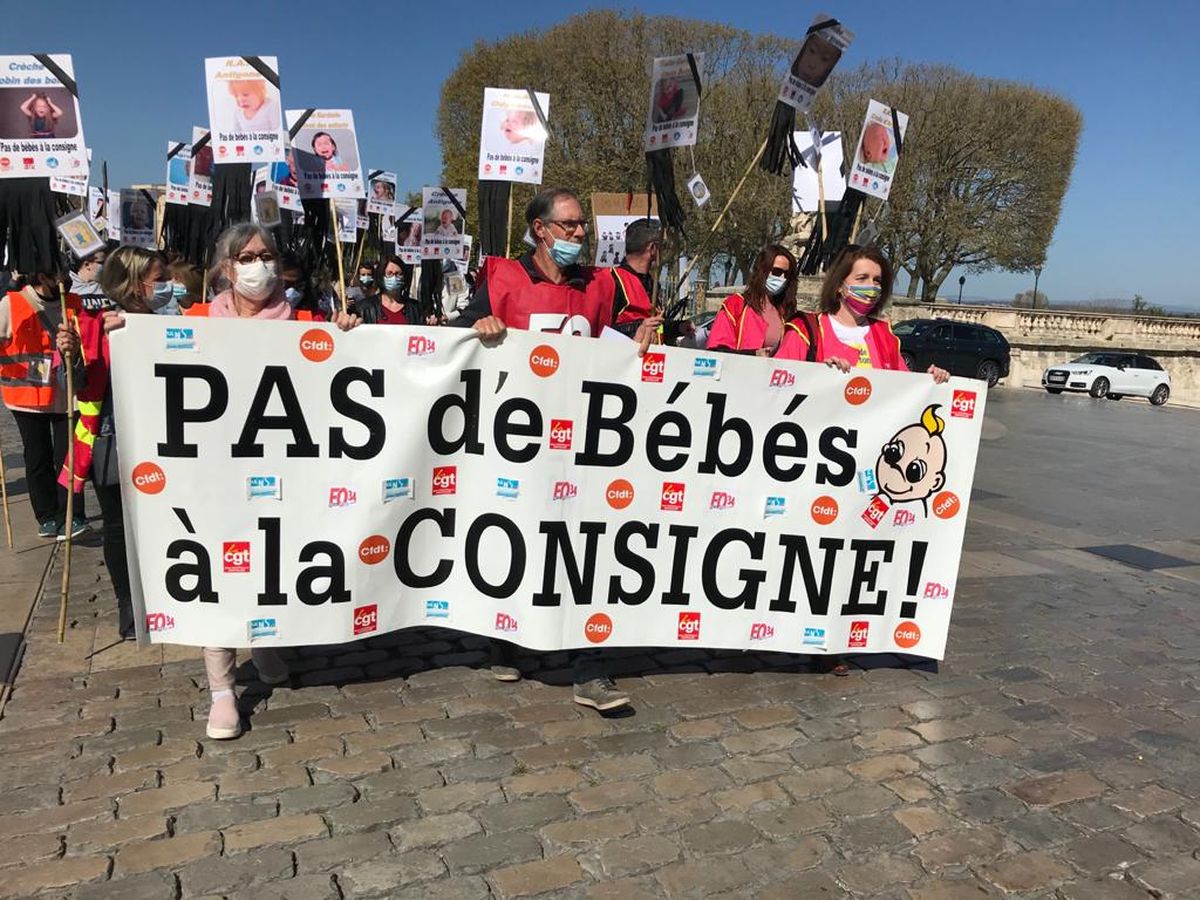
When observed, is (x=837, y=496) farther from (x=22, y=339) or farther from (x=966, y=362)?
(x=966, y=362)

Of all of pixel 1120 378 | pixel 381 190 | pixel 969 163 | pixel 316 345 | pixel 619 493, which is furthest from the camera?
pixel 969 163

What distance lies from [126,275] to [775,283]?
3.28 m

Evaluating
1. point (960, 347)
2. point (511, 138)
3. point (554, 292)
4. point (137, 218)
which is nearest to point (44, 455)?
point (511, 138)

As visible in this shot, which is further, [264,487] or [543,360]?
[543,360]

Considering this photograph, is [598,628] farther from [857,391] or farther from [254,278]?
[254,278]

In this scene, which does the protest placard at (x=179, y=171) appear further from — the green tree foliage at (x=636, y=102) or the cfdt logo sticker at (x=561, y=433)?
the green tree foliage at (x=636, y=102)

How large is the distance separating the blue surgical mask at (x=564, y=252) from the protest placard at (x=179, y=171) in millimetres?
7031

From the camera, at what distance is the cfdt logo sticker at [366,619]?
143 inches

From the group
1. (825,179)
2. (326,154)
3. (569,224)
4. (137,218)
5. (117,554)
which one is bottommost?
(117,554)

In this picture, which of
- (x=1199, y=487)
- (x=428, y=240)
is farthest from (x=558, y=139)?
(x=1199, y=487)

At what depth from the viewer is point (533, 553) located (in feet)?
12.1

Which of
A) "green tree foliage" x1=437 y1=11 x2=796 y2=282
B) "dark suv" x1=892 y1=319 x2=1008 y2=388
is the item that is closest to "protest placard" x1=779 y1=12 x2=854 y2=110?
"dark suv" x1=892 y1=319 x2=1008 y2=388

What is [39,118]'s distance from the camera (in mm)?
4434

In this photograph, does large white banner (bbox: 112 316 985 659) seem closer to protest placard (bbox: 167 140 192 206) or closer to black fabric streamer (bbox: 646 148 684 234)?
black fabric streamer (bbox: 646 148 684 234)
